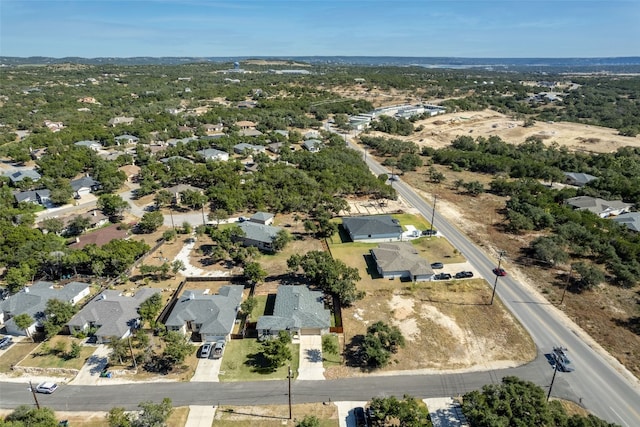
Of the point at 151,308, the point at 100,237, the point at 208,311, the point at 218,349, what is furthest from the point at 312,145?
the point at 218,349

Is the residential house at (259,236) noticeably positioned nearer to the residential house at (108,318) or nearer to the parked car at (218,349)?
the residential house at (108,318)

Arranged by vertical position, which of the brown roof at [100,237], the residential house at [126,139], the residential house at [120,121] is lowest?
the brown roof at [100,237]

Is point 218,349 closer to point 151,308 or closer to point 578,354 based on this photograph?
point 151,308

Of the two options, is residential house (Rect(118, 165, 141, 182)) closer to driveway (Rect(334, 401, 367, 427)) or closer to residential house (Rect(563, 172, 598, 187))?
driveway (Rect(334, 401, 367, 427))

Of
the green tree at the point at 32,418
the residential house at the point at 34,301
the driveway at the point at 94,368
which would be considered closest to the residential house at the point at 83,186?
the residential house at the point at 34,301

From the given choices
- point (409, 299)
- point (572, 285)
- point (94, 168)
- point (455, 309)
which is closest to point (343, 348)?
point (409, 299)

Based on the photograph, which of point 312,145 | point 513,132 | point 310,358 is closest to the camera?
point 310,358
